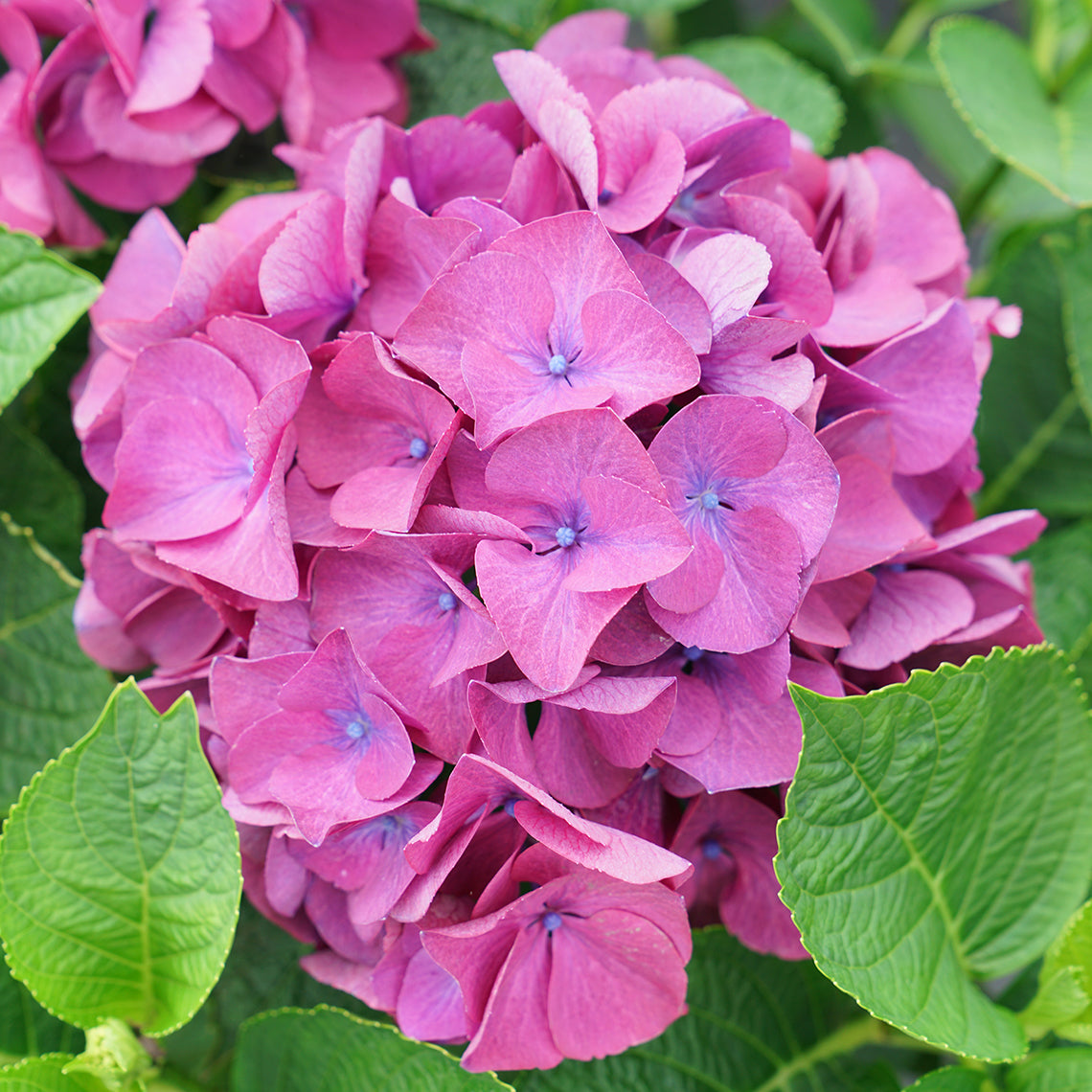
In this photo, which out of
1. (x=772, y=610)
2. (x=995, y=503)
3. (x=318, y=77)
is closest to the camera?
(x=772, y=610)

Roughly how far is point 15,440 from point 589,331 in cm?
40

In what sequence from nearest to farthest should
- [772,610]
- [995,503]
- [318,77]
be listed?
[772,610] < [318,77] < [995,503]

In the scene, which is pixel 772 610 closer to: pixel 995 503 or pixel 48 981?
pixel 48 981

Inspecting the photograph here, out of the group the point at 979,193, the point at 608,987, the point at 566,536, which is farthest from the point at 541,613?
the point at 979,193

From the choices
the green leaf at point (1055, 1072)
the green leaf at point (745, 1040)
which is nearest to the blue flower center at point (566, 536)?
the green leaf at point (745, 1040)

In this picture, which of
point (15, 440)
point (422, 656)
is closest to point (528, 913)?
point (422, 656)

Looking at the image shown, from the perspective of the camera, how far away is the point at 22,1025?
1.79ft

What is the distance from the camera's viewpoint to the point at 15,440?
0.63 m

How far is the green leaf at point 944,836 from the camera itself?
389 mm

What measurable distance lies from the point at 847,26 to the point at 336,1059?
757 millimetres

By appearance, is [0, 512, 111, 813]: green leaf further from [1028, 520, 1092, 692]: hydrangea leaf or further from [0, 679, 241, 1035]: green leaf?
[1028, 520, 1092, 692]: hydrangea leaf

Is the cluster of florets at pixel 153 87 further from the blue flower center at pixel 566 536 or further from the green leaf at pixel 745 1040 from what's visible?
the green leaf at pixel 745 1040

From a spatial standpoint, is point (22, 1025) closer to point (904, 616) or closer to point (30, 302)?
point (30, 302)

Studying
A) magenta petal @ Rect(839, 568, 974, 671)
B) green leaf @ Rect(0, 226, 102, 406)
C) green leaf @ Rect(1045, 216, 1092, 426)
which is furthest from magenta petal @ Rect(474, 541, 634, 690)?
green leaf @ Rect(1045, 216, 1092, 426)
